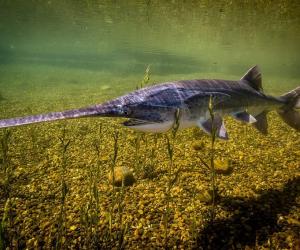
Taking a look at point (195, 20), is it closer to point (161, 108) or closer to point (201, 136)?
point (201, 136)

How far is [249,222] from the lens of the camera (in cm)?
348

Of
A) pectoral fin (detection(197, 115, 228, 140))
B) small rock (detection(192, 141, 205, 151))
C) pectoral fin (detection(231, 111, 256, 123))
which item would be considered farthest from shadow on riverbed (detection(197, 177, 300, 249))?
small rock (detection(192, 141, 205, 151))

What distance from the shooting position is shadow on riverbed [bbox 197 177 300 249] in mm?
3170

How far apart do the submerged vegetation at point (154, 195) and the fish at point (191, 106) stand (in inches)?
13.6

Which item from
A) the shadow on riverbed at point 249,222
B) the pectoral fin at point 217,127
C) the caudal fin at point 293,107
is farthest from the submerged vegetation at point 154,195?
the caudal fin at point 293,107

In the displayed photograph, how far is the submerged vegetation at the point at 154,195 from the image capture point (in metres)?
3.20

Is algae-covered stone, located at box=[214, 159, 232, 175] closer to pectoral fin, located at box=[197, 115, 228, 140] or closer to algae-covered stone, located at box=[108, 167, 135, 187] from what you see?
pectoral fin, located at box=[197, 115, 228, 140]

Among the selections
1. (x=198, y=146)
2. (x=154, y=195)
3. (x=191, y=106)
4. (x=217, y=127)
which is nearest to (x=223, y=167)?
(x=198, y=146)

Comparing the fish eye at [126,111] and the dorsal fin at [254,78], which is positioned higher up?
the dorsal fin at [254,78]

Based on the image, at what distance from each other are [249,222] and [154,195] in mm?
1652

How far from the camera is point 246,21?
1168 inches

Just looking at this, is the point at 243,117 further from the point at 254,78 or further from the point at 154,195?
the point at 154,195

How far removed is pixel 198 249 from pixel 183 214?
2.38ft

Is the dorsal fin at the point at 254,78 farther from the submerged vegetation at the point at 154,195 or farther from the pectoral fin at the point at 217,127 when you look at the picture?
the pectoral fin at the point at 217,127
